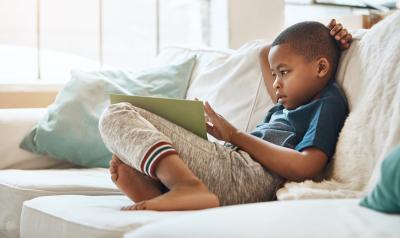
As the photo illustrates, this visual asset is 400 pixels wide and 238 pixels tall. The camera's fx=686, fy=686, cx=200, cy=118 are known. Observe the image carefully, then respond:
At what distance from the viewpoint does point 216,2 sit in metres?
3.52

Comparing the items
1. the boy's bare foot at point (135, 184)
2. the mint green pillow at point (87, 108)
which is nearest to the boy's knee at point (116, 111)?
the boy's bare foot at point (135, 184)

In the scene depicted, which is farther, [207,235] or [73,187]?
[73,187]

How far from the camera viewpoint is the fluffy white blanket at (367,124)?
1.43m

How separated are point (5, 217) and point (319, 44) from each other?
1.01m

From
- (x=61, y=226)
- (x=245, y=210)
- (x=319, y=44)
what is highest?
(x=319, y=44)

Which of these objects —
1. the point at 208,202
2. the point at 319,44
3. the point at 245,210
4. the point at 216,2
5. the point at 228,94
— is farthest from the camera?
the point at 216,2

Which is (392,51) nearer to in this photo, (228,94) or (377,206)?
(377,206)

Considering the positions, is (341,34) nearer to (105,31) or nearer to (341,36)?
(341,36)

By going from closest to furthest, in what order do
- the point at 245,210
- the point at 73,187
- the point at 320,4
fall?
the point at 245,210 < the point at 73,187 < the point at 320,4

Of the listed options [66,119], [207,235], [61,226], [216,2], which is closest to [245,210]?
[207,235]

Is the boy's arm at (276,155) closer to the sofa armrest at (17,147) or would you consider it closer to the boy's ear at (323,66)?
the boy's ear at (323,66)

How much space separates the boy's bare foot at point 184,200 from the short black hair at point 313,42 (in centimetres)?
49

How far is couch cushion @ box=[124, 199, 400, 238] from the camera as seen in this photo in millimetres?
1019

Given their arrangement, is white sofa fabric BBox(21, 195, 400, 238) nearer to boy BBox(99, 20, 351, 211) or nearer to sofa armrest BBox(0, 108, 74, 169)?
boy BBox(99, 20, 351, 211)
